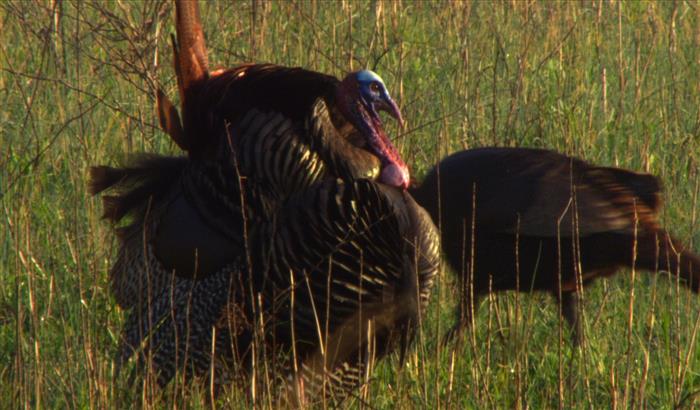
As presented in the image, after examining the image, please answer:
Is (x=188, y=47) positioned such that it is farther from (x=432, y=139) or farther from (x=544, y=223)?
(x=432, y=139)

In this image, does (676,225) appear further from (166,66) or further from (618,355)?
(166,66)

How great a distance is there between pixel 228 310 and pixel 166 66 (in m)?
2.90

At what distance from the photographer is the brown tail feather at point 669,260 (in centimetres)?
384

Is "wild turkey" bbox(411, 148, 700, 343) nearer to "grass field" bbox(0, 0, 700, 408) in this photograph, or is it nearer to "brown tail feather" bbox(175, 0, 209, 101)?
"grass field" bbox(0, 0, 700, 408)

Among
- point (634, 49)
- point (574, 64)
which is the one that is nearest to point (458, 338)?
point (574, 64)

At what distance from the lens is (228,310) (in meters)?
3.07

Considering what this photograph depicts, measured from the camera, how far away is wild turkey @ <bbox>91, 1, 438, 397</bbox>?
11.3 ft

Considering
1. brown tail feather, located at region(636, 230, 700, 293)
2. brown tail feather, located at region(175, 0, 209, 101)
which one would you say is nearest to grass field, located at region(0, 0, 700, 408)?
brown tail feather, located at region(636, 230, 700, 293)

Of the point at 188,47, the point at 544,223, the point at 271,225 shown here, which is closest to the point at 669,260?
the point at 544,223

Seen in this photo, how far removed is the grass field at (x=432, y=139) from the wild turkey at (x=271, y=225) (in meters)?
0.16

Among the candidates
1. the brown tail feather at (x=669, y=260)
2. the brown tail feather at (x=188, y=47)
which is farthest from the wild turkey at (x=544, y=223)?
the brown tail feather at (x=188, y=47)

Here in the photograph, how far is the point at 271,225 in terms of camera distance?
3.50 m

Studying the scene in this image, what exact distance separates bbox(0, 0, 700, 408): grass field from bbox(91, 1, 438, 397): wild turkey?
0.16m

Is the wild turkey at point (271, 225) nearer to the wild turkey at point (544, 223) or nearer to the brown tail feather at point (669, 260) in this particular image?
the wild turkey at point (544, 223)
